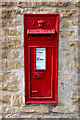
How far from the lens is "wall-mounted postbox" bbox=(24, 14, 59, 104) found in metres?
2.44

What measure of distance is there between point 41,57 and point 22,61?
0.34m

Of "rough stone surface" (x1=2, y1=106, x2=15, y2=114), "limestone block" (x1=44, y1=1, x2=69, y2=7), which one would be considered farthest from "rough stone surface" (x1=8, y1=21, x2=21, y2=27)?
"rough stone surface" (x1=2, y1=106, x2=15, y2=114)

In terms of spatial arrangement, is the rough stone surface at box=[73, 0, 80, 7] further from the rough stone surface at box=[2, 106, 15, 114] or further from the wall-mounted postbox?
the rough stone surface at box=[2, 106, 15, 114]

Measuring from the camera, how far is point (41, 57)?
8.17 feet

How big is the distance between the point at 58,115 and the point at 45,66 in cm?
93

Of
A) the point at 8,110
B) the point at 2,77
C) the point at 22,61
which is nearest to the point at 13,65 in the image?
the point at 22,61

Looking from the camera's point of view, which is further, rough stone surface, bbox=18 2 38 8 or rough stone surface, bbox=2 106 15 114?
rough stone surface, bbox=2 106 15 114

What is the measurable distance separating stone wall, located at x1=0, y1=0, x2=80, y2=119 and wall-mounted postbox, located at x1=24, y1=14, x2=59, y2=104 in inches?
3.5

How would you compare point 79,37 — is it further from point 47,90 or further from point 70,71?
point 47,90

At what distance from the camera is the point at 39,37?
2.44 meters

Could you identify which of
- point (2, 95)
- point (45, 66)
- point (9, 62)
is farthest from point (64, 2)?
point (2, 95)

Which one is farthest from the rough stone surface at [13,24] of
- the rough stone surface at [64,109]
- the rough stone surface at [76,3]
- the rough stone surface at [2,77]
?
the rough stone surface at [64,109]

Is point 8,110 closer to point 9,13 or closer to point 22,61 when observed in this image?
point 22,61

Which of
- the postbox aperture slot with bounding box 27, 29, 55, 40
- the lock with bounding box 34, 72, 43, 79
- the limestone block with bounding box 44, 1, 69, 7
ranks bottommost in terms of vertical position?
the lock with bounding box 34, 72, 43, 79
